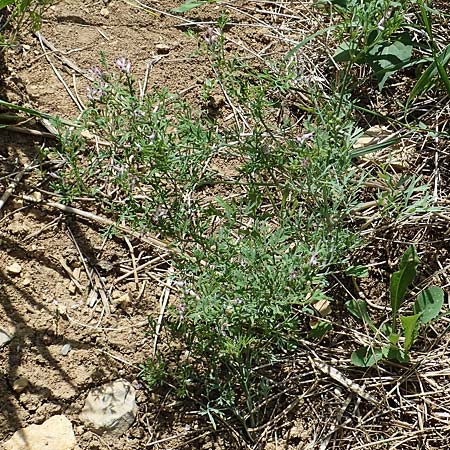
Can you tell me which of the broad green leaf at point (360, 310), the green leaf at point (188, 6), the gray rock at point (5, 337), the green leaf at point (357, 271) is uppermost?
the green leaf at point (188, 6)

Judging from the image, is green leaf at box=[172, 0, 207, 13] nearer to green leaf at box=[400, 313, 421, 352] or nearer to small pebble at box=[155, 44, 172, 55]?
small pebble at box=[155, 44, 172, 55]

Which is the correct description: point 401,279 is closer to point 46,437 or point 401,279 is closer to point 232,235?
point 232,235

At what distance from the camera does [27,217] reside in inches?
107

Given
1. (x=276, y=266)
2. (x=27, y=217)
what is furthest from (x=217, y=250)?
(x=27, y=217)

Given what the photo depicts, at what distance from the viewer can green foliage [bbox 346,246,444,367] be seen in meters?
2.54

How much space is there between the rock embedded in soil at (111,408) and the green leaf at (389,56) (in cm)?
152

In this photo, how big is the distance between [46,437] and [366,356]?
1070mm

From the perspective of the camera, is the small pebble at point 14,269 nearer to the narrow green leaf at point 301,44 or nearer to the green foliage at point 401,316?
the green foliage at point 401,316

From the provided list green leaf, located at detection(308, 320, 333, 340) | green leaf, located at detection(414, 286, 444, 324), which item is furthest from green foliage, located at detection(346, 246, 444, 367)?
Answer: green leaf, located at detection(308, 320, 333, 340)

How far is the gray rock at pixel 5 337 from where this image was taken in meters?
2.49

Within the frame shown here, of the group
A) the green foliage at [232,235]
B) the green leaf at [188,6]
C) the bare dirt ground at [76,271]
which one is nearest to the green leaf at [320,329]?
the green foliage at [232,235]

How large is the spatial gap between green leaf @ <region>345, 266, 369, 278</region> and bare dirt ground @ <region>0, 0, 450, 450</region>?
0.15m

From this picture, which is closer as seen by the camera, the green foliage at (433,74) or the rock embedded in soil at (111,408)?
the rock embedded in soil at (111,408)

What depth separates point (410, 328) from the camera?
8.21 feet
